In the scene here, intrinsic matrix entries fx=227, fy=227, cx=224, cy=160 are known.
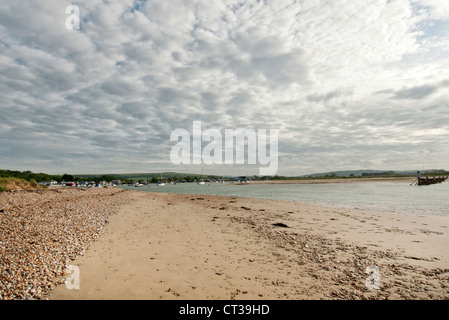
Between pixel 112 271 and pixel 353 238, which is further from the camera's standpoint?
pixel 353 238

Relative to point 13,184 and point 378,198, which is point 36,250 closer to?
point 378,198

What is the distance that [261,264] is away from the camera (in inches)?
308

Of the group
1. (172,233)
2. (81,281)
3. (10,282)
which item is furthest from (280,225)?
(10,282)

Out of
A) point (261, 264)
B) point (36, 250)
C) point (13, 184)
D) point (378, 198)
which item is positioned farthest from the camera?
point (13, 184)

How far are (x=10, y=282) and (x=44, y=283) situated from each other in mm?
760

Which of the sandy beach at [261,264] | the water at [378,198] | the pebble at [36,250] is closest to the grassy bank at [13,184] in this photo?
the pebble at [36,250]

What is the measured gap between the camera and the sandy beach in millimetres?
5828

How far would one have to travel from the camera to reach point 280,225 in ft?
47.4

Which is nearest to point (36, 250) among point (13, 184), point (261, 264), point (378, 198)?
point (261, 264)

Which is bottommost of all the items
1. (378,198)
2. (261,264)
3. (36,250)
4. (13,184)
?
(378,198)

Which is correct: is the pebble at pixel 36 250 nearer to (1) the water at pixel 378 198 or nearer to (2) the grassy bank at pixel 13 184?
(1) the water at pixel 378 198

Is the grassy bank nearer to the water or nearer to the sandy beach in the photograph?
the water
